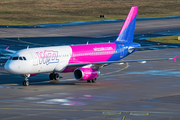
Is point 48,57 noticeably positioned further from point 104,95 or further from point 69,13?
point 69,13

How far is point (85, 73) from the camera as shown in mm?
39719

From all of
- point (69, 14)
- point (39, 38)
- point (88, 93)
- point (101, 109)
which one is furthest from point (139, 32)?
point (101, 109)

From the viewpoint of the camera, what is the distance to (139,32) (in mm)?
100938

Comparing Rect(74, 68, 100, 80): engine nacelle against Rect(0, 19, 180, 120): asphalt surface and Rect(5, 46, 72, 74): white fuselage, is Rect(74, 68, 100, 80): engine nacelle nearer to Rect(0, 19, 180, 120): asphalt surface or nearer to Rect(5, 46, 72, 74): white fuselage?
Rect(0, 19, 180, 120): asphalt surface

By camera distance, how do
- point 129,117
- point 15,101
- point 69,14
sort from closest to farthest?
point 129,117 → point 15,101 → point 69,14

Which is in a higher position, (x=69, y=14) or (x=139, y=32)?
(x=69, y=14)

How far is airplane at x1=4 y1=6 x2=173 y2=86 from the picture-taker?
39166 mm

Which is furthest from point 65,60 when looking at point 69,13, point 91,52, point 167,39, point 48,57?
point 69,13

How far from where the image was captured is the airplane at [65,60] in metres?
39.2

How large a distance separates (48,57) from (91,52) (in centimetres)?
579

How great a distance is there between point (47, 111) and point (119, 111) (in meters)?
5.30

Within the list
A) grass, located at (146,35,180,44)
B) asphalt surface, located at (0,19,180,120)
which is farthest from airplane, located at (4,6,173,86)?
grass, located at (146,35,180,44)

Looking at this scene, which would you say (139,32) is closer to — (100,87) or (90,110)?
(100,87)

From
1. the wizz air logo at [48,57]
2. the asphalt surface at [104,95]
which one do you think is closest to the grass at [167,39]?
the asphalt surface at [104,95]
